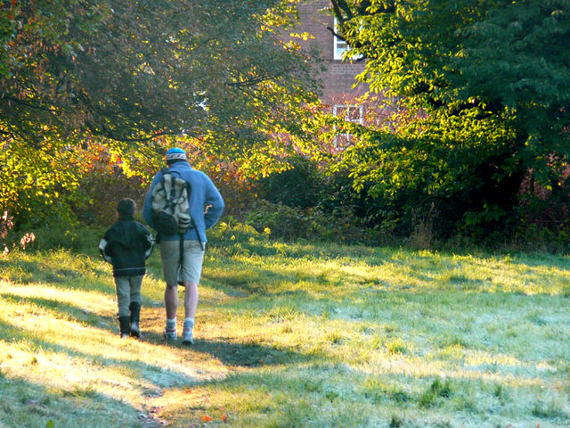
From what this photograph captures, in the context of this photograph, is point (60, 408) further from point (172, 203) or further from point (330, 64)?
point (330, 64)

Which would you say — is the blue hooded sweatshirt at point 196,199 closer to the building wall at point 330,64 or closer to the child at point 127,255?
the child at point 127,255

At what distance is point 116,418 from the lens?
5695 millimetres

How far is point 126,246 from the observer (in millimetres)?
8891

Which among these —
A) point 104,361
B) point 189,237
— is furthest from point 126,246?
point 104,361

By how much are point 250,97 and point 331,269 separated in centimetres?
391

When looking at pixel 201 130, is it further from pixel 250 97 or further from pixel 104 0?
pixel 104 0

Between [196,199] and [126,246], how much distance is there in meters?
1.02

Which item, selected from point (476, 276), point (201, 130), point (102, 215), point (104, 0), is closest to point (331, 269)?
point (476, 276)

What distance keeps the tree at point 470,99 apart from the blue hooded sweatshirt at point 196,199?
27.2 feet

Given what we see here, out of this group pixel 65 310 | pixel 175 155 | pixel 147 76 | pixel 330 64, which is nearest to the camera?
pixel 175 155

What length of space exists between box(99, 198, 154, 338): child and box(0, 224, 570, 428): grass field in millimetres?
292

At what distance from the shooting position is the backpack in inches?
332

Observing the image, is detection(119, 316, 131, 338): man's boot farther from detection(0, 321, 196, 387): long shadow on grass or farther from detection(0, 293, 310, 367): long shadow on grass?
detection(0, 321, 196, 387): long shadow on grass

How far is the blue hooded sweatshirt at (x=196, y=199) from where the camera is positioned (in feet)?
28.1
